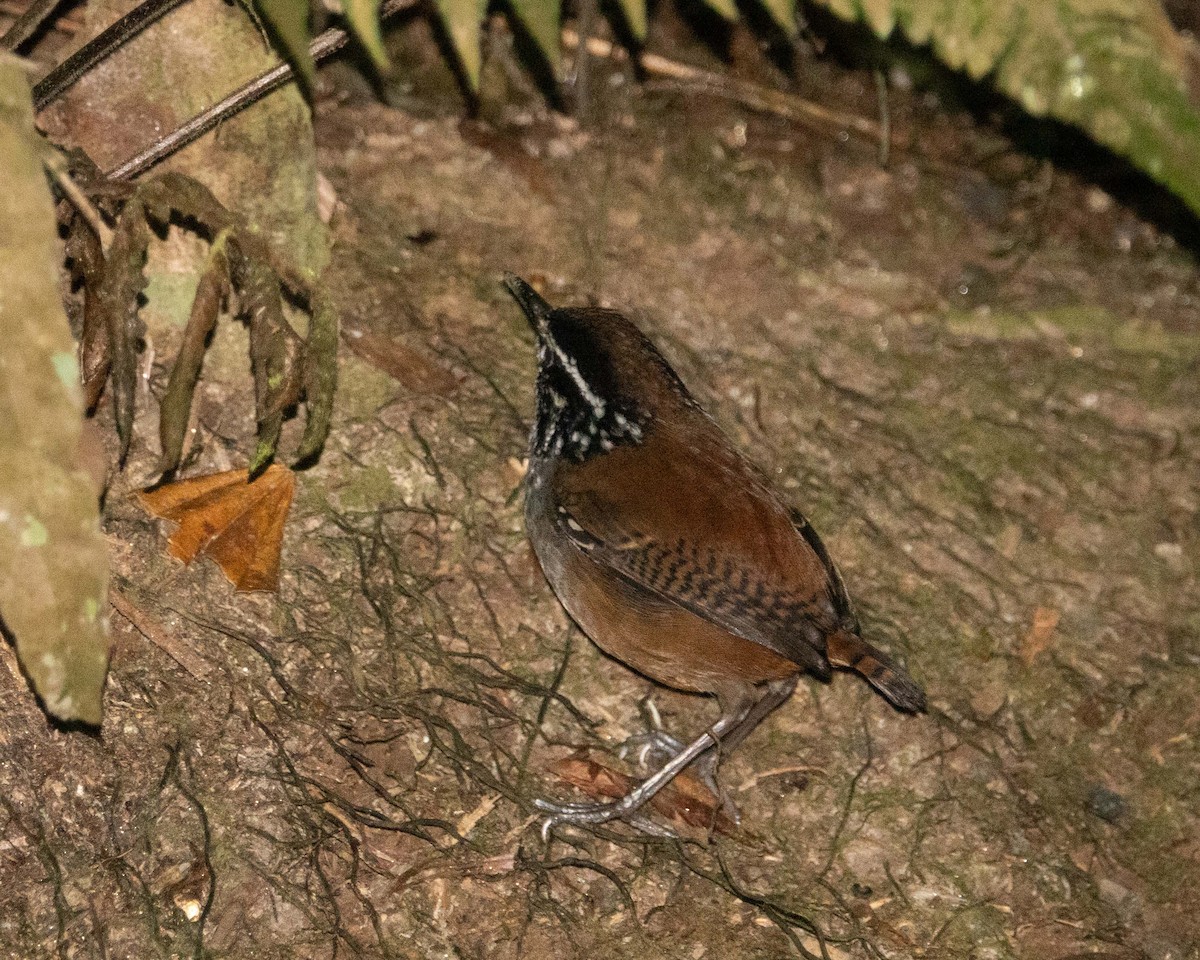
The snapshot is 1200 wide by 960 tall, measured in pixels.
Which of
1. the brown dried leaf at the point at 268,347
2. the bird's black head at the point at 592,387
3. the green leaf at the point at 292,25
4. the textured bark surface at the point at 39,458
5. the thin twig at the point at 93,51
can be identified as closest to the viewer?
the textured bark surface at the point at 39,458

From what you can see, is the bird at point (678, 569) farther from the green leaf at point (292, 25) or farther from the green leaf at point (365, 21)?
the green leaf at point (292, 25)

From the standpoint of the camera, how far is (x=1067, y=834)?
438 cm

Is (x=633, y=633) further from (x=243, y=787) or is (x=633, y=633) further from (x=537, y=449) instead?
(x=243, y=787)

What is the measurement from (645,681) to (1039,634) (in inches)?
58.2

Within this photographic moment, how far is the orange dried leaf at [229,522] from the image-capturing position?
4.06 m

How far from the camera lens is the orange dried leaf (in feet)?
13.3

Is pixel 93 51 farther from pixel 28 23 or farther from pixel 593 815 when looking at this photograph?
pixel 593 815

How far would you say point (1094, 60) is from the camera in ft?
12.5

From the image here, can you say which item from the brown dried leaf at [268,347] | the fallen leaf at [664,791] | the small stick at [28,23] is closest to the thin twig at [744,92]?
the small stick at [28,23]

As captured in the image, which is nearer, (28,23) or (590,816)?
(28,23)

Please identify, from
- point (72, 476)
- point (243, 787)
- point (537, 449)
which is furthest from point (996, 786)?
point (72, 476)

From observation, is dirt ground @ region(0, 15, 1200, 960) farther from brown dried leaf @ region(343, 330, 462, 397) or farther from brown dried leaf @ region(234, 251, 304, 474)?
brown dried leaf @ region(234, 251, 304, 474)

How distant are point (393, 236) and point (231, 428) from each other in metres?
1.13

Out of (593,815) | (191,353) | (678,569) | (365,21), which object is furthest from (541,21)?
(593,815)
